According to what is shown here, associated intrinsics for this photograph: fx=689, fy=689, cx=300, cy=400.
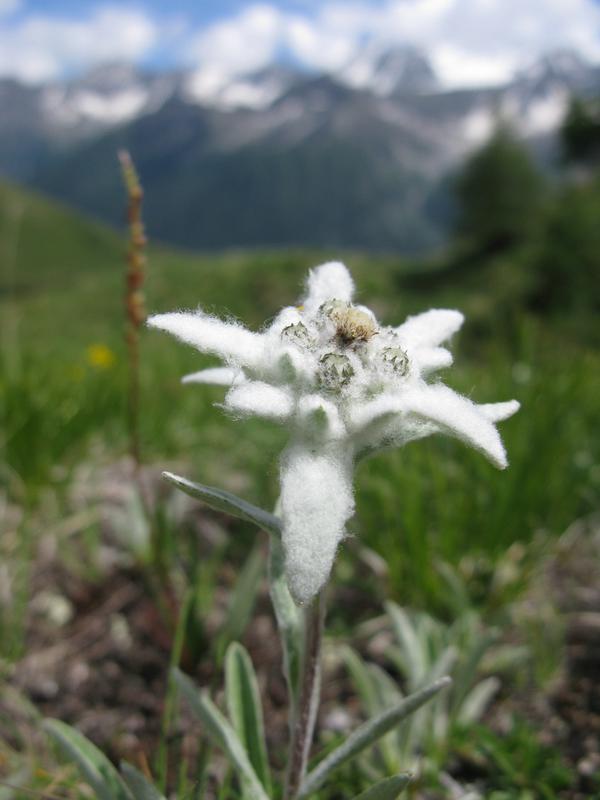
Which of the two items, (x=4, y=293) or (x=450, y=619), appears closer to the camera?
(x=450, y=619)

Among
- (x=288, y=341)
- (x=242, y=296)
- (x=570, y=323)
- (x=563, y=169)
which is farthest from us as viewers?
(x=563, y=169)

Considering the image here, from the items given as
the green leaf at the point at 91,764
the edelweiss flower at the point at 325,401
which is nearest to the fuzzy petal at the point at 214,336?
the edelweiss flower at the point at 325,401

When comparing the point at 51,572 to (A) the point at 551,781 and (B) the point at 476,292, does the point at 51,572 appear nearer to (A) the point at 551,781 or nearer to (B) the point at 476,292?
(A) the point at 551,781

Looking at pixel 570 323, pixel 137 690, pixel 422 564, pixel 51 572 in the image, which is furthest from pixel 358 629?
pixel 570 323

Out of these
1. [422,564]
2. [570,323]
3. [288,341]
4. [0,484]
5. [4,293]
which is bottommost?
[422,564]

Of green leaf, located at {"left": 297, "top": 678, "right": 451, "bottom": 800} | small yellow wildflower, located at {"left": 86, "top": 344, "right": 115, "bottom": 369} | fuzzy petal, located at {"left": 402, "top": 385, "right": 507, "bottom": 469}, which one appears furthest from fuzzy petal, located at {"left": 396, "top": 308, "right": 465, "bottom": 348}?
small yellow wildflower, located at {"left": 86, "top": 344, "right": 115, "bottom": 369}

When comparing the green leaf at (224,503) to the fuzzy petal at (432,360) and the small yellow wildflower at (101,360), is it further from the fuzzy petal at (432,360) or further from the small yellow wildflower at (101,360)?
the small yellow wildflower at (101,360)
